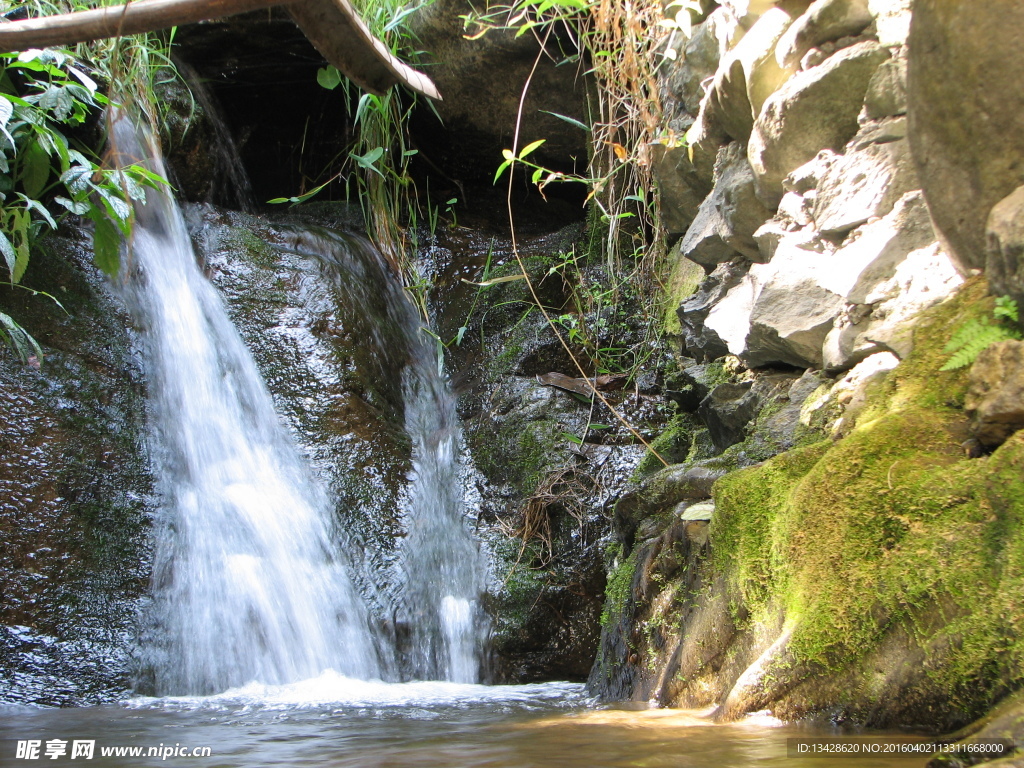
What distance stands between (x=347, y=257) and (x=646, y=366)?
249 cm

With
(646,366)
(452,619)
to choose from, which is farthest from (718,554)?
(646,366)

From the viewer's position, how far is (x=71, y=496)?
13.3 ft

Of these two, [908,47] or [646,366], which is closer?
[908,47]

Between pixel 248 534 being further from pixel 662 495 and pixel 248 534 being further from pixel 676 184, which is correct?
pixel 676 184

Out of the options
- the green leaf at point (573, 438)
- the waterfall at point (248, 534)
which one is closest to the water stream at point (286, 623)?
the waterfall at point (248, 534)

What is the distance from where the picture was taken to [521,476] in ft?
16.0

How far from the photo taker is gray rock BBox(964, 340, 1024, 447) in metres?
1.79

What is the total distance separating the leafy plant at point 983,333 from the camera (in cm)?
194

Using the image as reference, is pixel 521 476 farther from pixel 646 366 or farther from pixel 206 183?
pixel 206 183

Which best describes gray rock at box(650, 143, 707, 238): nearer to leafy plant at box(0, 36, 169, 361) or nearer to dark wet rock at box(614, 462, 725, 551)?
dark wet rock at box(614, 462, 725, 551)

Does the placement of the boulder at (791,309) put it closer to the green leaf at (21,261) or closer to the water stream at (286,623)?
the water stream at (286,623)

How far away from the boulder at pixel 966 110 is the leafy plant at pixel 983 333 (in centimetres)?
28

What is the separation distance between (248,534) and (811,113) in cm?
351

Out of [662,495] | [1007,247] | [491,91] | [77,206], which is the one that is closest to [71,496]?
[77,206]
